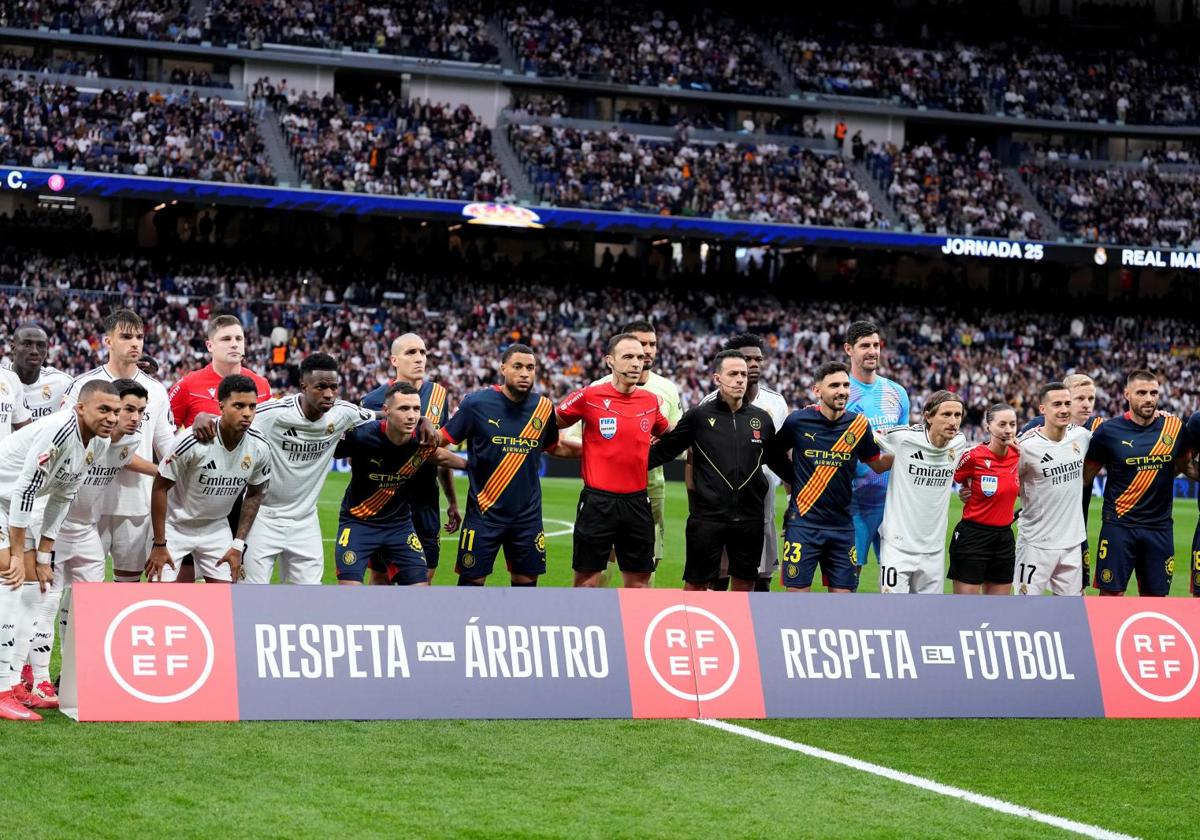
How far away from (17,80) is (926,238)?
27.3m

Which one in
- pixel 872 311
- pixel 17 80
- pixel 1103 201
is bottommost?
pixel 872 311

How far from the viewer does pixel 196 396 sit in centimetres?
1004

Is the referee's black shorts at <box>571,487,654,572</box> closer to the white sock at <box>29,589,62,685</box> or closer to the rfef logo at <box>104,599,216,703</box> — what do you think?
the rfef logo at <box>104,599,216,703</box>

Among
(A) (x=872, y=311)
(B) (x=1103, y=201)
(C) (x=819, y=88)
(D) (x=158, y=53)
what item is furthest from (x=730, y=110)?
(D) (x=158, y=53)

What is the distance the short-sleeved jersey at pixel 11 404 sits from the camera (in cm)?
1066

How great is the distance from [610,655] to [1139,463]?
4707 mm

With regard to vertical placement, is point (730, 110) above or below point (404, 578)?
above

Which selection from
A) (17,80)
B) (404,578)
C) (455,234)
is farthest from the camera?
(455,234)

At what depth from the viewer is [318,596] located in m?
8.31

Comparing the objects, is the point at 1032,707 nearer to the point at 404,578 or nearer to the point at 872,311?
the point at 404,578

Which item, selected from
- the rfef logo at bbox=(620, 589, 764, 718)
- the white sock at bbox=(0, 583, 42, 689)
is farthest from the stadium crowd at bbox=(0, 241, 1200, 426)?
the rfef logo at bbox=(620, 589, 764, 718)

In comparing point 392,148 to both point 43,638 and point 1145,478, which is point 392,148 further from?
point 43,638

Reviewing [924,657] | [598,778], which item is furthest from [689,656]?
[598,778]

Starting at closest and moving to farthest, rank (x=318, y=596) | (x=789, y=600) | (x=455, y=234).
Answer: (x=318, y=596)
(x=789, y=600)
(x=455, y=234)
